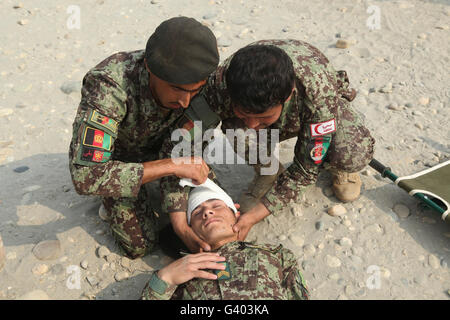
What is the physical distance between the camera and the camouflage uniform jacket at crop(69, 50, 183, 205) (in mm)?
2887

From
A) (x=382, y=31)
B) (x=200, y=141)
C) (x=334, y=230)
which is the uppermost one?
(x=382, y=31)

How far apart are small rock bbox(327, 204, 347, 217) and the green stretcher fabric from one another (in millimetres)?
496

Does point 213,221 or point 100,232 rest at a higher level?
point 213,221

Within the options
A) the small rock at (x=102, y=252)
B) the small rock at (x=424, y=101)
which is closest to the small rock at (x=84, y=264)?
the small rock at (x=102, y=252)

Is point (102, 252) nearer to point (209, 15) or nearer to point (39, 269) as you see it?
point (39, 269)

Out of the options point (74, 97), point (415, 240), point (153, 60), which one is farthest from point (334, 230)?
point (74, 97)

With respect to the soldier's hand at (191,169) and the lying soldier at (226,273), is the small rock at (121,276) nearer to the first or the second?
the lying soldier at (226,273)

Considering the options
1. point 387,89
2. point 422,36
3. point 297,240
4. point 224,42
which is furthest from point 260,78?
point 422,36

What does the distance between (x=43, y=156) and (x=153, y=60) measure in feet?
7.55

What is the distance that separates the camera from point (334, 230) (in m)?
3.62

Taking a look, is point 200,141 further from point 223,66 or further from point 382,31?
point 382,31

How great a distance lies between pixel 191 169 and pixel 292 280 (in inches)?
39.9

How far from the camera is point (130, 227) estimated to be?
3.41m

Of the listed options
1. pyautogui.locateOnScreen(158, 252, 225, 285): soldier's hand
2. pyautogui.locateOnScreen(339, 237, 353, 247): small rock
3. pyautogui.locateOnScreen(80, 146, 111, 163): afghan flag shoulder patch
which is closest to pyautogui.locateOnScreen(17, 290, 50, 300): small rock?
pyautogui.locateOnScreen(158, 252, 225, 285): soldier's hand
